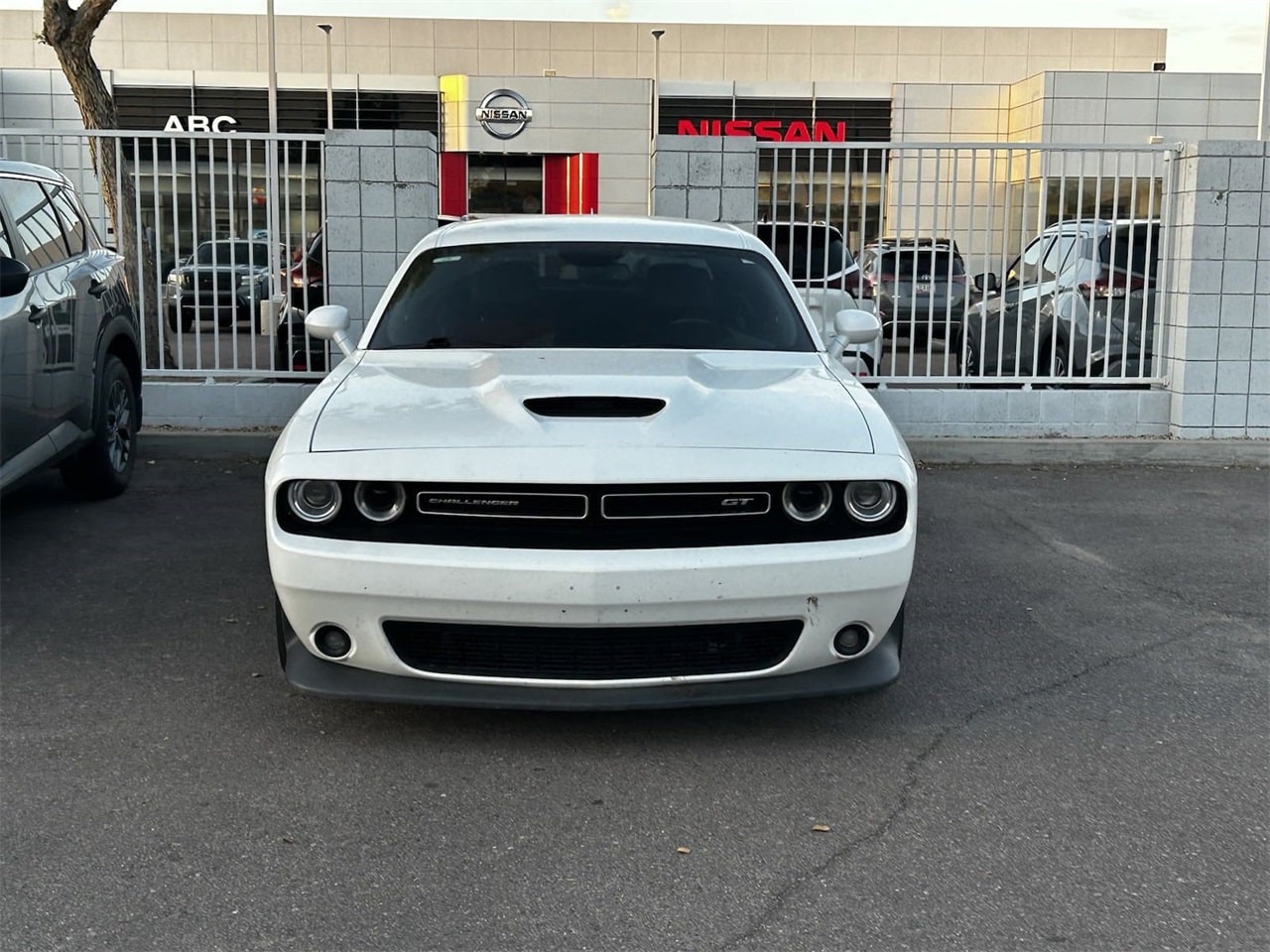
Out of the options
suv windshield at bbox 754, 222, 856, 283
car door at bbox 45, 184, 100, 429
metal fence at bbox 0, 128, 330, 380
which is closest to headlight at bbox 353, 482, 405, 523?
car door at bbox 45, 184, 100, 429

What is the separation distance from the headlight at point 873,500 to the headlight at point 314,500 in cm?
156

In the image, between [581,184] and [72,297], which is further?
[581,184]

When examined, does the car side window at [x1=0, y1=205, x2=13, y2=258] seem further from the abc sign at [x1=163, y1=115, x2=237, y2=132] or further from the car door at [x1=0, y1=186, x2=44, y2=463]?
the abc sign at [x1=163, y1=115, x2=237, y2=132]

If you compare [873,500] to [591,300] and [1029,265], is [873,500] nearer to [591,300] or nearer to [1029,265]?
[591,300]

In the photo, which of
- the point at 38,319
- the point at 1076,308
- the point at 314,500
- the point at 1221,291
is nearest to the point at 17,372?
the point at 38,319

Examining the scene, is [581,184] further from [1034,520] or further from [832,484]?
[832,484]

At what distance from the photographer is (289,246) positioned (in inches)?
384

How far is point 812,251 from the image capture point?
994 cm

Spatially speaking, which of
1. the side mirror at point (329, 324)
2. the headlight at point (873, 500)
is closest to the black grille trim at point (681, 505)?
the headlight at point (873, 500)

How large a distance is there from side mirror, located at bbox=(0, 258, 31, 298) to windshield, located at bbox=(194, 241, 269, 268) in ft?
12.2

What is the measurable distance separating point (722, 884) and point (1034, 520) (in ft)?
16.3

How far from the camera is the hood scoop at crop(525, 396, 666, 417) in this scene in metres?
4.26

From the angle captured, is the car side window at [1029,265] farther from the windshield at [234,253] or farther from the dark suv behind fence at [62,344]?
the dark suv behind fence at [62,344]

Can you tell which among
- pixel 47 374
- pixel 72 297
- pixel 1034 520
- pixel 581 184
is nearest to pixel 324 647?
pixel 47 374
